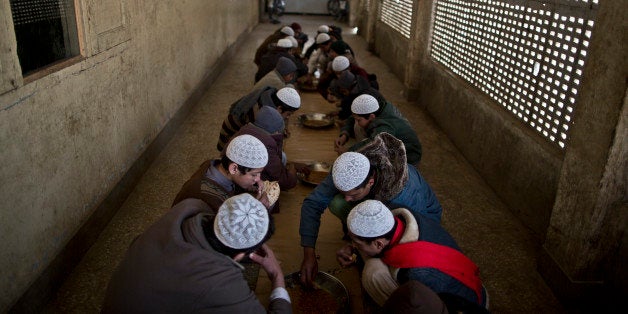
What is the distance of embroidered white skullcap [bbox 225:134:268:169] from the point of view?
3.04 metres

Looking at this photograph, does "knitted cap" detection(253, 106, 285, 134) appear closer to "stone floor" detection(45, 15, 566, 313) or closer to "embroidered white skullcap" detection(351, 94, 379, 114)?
"stone floor" detection(45, 15, 566, 313)

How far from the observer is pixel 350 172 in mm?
2982

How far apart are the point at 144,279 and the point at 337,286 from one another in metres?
1.37

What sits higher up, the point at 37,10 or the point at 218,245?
the point at 37,10

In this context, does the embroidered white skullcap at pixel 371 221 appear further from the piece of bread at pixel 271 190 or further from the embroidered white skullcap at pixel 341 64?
the embroidered white skullcap at pixel 341 64

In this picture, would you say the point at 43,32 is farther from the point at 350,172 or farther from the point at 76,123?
the point at 350,172

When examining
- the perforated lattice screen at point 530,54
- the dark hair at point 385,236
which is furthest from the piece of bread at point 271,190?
the perforated lattice screen at point 530,54

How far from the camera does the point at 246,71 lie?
10.6 metres

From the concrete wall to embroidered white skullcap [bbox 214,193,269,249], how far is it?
1537mm

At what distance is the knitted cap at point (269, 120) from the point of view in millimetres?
4453

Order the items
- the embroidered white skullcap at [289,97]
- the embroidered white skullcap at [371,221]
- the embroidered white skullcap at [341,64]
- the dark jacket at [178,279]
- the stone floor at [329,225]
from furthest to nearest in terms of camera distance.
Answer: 1. the embroidered white skullcap at [341,64]
2. the embroidered white skullcap at [289,97]
3. the stone floor at [329,225]
4. the embroidered white skullcap at [371,221]
5. the dark jacket at [178,279]

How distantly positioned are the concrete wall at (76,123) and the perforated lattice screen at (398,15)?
5.30 m

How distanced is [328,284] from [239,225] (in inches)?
47.7

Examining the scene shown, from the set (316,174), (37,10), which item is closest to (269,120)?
(316,174)
